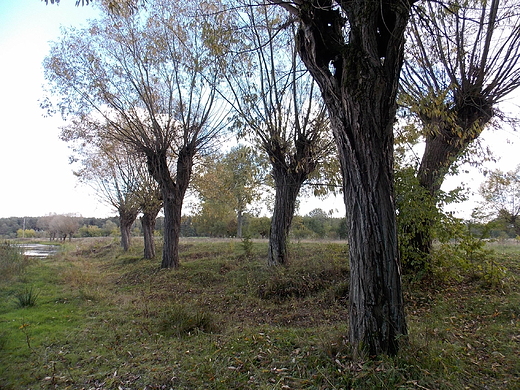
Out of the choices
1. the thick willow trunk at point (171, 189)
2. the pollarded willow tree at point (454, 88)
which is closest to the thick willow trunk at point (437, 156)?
the pollarded willow tree at point (454, 88)

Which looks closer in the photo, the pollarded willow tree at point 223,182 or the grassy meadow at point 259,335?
the grassy meadow at point 259,335

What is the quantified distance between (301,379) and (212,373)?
3.36 feet

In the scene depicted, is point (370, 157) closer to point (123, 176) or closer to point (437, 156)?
point (437, 156)

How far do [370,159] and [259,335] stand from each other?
292 cm

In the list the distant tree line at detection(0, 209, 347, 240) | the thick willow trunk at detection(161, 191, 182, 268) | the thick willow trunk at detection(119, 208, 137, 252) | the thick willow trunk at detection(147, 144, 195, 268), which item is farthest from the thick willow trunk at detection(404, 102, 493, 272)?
A: the thick willow trunk at detection(119, 208, 137, 252)

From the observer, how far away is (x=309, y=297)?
7191mm

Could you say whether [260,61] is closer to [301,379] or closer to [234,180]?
[234,180]

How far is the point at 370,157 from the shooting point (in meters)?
3.65

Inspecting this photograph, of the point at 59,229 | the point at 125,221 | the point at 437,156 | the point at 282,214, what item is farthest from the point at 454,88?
the point at 59,229

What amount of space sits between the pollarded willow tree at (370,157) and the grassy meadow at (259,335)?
38cm

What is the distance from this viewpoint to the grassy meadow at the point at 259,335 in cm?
339

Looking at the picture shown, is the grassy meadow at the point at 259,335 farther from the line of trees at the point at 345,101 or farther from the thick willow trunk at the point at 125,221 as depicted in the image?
the thick willow trunk at the point at 125,221

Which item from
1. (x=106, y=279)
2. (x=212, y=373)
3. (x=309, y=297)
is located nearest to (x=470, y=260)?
(x=309, y=297)

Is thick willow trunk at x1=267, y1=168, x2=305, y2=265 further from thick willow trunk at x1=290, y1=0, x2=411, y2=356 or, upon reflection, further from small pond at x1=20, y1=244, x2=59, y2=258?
small pond at x1=20, y1=244, x2=59, y2=258
